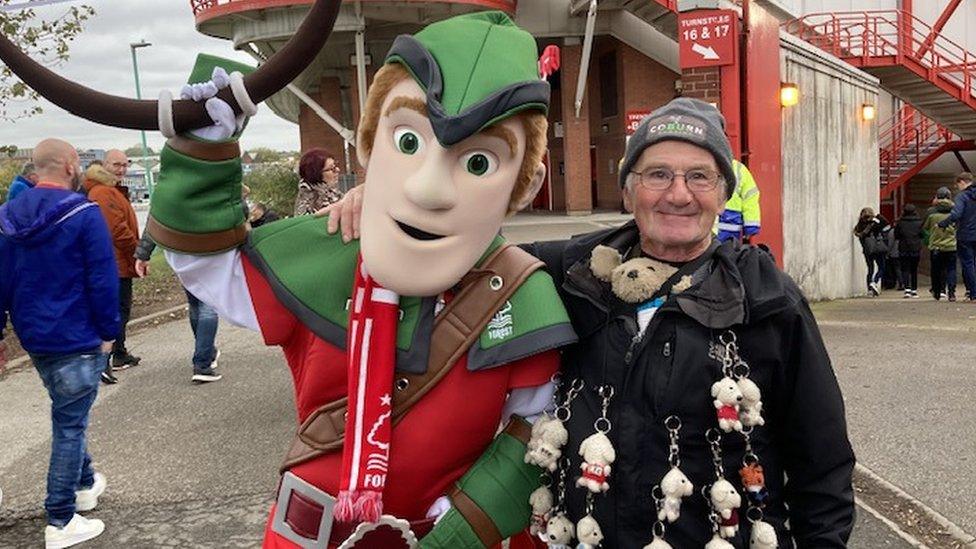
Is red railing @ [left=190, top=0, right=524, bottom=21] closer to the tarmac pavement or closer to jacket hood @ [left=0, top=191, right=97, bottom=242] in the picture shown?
the tarmac pavement

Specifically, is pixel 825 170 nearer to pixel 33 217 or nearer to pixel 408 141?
pixel 33 217

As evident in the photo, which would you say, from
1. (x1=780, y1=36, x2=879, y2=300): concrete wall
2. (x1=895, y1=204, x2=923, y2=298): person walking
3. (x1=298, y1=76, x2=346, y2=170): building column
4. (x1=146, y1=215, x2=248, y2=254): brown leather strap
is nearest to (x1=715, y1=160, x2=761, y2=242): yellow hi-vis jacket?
(x1=780, y1=36, x2=879, y2=300): concrete wall

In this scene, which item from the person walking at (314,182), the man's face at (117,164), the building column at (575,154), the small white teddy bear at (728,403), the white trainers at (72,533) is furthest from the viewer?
the building column at (575,154)

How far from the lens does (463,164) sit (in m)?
1.69

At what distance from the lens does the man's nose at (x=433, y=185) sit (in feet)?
5.36

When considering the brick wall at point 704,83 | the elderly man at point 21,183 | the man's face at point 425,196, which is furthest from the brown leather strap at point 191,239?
the brick wall at point 704,83

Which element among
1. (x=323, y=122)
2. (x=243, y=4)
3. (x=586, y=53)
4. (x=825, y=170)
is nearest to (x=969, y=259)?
(x=825, y=170)

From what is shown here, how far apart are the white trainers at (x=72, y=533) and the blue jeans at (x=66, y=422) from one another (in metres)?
0.03

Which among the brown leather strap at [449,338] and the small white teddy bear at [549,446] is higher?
the brown leather strap at [449,338]

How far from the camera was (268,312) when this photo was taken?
1.87m

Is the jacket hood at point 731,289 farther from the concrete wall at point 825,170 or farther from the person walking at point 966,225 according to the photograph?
the person walking at point 966,225

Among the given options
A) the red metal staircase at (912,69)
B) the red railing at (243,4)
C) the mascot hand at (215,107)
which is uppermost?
the red railing at (243,4)

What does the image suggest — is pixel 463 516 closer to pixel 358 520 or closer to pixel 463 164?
pixel 358 520

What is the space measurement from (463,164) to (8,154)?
10178 mm
